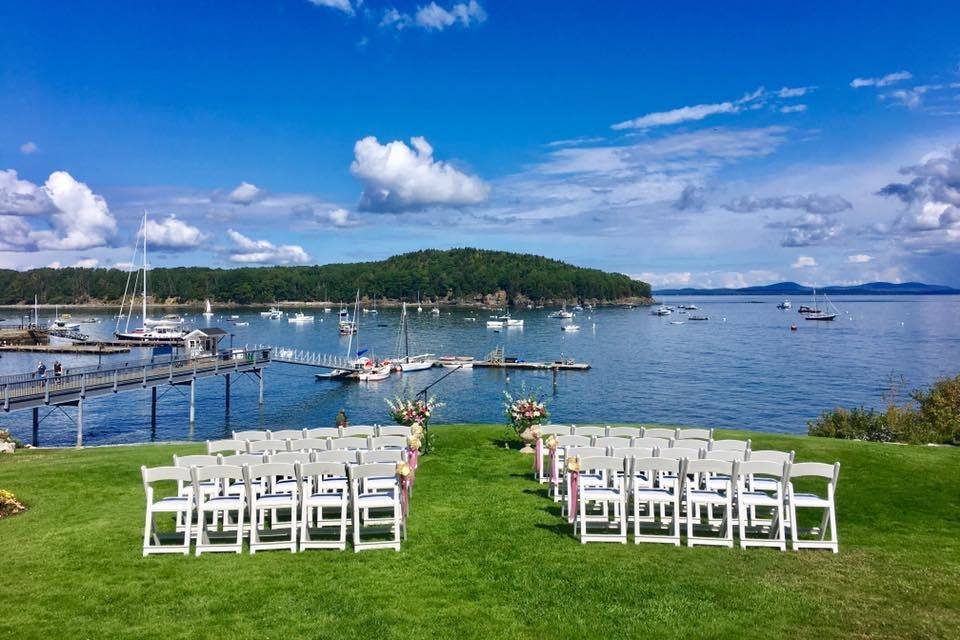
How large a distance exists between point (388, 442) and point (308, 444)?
1499mm

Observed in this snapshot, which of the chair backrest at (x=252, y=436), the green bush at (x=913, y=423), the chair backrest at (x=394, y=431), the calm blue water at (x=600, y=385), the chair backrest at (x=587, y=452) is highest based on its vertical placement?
the chair backrest at (x=587, y=452)

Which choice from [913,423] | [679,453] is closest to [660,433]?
[679,453]

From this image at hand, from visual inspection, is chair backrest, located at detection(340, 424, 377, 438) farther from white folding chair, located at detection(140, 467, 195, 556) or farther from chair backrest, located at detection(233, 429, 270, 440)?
white folding chair, located at detection(140, 467, 195, 556)

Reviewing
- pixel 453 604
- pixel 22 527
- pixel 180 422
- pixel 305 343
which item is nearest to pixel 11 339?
pixel 305 343

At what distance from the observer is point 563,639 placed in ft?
22.3

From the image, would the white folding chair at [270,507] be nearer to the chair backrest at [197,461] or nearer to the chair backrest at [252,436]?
the chair backrest at [197,461]

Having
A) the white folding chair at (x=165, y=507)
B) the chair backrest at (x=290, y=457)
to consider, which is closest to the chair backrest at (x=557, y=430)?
the chair backrest at (x=290, y=457)

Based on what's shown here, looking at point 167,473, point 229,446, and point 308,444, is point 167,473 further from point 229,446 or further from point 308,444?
point 308,444

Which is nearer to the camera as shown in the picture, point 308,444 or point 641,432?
point 308,444

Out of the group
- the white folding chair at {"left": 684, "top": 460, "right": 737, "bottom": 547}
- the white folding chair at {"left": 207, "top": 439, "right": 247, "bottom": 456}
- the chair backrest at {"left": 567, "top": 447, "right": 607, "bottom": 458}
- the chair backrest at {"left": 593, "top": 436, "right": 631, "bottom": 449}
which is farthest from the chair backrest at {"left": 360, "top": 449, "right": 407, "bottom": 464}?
the white folding chair at {"left": 684, "top": 460, "right": 737, "bottom": 547}

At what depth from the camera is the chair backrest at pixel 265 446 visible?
1210 centimetres

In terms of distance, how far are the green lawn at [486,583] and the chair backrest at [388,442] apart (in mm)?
1390

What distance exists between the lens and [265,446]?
12289 millimetres

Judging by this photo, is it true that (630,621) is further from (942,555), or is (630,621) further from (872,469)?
(872,469)
